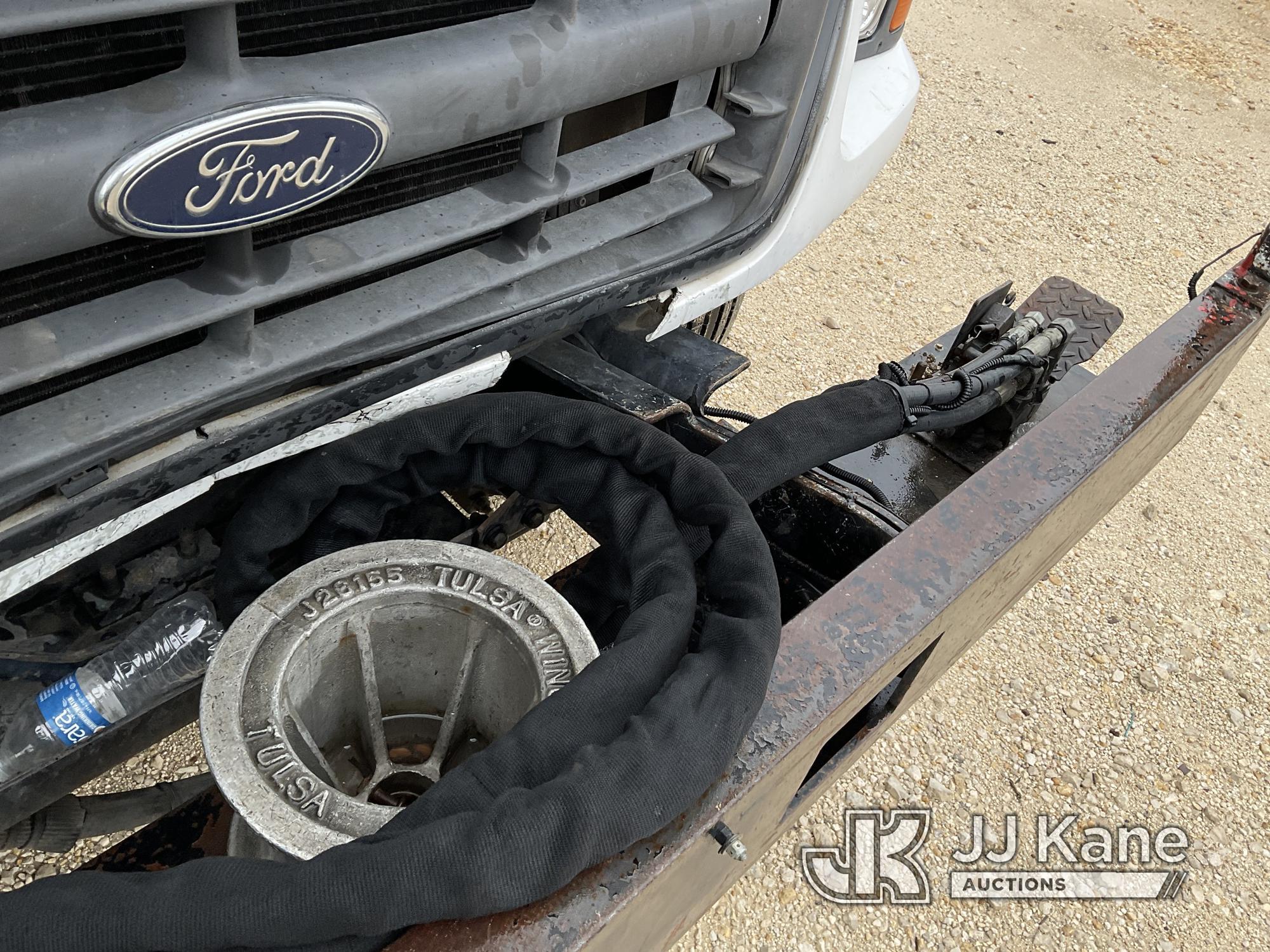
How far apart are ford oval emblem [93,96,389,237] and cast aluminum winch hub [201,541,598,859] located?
50 cm

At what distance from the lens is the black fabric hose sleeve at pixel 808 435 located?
1583mm

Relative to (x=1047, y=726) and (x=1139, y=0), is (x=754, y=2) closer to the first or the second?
(x=1047, y=726)

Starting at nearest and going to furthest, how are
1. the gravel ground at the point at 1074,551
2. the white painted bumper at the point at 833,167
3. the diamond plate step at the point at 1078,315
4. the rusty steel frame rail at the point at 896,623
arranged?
the rusty steel frame rail at the point at 896,623 → the white painted bumper at the point at 833,167 → the gravel ground at the point at 1074,551 → the diamond plate step at the point at 1078,315

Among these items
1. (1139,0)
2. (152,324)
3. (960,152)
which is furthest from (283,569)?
(1139,0)

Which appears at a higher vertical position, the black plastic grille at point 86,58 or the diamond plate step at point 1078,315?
the black plastic grille at point 86,58

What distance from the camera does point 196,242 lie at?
3.90ft

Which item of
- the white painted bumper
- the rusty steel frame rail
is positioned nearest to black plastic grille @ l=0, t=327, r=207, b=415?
the rusty steel frame rail

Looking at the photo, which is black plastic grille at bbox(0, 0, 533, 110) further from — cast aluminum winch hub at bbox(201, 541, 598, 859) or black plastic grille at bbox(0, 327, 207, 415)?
cast aluminum winch hub at bbox(201, 541, 598, 859)

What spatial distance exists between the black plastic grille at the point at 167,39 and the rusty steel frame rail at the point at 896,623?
0.83 m

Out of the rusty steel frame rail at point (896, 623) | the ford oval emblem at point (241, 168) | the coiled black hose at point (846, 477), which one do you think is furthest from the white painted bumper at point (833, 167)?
the ford oval emblem at point (241, 168)

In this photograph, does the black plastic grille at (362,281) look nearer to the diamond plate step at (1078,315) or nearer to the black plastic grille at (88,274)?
the black plastic grille at (88,274)

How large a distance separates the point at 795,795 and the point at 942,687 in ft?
4.06

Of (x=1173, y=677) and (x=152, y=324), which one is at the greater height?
(x=152, y=324)

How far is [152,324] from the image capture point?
110 centimetres
